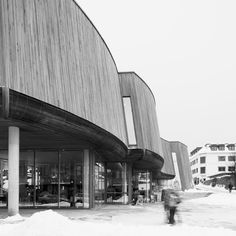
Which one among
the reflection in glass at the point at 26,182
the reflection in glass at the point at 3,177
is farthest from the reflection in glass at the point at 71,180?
the reflection in glass at the point at 3,177

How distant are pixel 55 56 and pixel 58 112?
239 centimetres

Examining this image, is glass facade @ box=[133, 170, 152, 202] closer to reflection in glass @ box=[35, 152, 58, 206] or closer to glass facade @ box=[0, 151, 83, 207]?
glass facade @ box=[0, 151, 83, 207]

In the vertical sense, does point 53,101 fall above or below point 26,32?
below

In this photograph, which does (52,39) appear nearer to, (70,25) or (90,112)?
(70,25)

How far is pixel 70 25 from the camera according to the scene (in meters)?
20.9

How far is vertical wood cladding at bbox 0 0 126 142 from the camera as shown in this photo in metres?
17.0

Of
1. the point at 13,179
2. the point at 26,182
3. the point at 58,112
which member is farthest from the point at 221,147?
the point at 13,179

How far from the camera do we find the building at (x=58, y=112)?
674 inches

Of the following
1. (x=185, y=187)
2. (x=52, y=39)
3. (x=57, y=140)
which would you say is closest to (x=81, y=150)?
(x=57, y=140)

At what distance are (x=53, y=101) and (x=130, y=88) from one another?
1692cm

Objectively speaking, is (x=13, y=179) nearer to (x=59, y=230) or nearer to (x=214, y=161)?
(x=59, y=230)

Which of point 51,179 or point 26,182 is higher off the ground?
point 51,179

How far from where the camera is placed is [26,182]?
1001 inches

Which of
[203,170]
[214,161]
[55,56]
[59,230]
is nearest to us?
[59,230]
